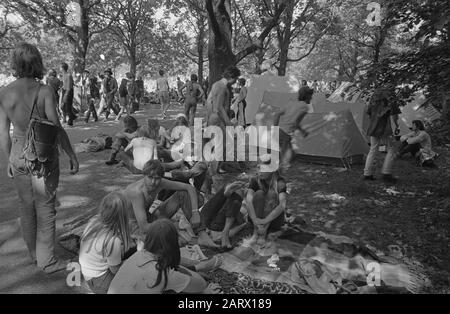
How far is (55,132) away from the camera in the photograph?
3.24 metres

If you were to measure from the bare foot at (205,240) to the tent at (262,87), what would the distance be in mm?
9749

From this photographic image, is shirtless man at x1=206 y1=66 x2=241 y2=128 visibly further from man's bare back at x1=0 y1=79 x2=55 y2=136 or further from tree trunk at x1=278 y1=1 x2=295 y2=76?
tree trunk at x1=278 y1=1 x2=295 y2=76

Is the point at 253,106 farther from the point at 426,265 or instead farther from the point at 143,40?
the point at 143,40

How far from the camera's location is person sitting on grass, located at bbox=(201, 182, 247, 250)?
425 centimetres

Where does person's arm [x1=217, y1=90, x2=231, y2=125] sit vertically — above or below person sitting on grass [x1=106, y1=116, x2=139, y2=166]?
above

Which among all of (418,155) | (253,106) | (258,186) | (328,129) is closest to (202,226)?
(258,186)

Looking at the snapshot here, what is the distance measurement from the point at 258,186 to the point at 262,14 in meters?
18.3

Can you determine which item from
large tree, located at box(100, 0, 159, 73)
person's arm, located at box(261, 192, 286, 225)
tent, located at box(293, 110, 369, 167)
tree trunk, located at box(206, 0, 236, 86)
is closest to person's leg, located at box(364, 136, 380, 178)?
tent, located at box(293, 110, 369, 167)

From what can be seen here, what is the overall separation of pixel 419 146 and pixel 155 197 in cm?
757

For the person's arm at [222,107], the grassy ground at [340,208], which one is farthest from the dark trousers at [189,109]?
the person's arm at [222,107]

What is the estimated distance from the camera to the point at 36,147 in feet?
10.2

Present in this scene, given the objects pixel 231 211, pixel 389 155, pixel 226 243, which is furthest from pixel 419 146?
pixel 226 243

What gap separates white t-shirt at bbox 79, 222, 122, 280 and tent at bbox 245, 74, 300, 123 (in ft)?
36.5

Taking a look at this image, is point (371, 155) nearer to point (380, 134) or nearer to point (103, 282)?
point (380, 134)
